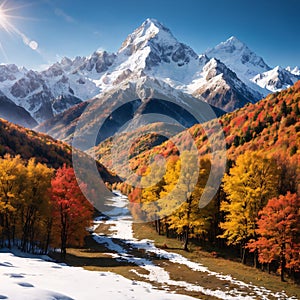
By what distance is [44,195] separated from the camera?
140 feet

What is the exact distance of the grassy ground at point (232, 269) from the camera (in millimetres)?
31047

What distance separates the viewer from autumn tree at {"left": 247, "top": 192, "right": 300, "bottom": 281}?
34.8 m

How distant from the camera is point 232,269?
37.3m

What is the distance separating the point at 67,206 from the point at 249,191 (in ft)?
84.1

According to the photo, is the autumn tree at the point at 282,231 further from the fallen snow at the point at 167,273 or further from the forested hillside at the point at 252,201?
the fallen snow at the point at 167,273

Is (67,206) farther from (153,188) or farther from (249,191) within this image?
(249,191)

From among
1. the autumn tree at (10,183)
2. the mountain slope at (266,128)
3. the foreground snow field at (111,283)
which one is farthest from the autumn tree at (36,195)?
the mountain slope at (266,128)

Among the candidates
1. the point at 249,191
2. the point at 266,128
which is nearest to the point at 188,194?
the point at 249,191

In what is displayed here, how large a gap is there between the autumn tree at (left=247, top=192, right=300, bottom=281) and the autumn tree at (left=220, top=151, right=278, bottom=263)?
498cm

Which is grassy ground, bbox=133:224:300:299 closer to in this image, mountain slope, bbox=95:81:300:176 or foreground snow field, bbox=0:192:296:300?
foreground snow field, bbox=0:192:296:300

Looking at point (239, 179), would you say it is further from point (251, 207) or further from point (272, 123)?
point (272, 123)

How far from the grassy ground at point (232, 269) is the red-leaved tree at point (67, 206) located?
1497 centimetres

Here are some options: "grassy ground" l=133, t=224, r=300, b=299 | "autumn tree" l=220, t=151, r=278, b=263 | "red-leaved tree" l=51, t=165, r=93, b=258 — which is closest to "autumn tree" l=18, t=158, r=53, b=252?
"red-leaved tree" l=51, t=165, r=93, b=258

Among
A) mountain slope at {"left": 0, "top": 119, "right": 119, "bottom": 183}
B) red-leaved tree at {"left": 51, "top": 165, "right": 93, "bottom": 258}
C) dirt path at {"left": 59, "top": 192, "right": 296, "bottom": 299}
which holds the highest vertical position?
mountain slope at {"left": 0, "top": 119, "right": 119, "bottom": 183}
